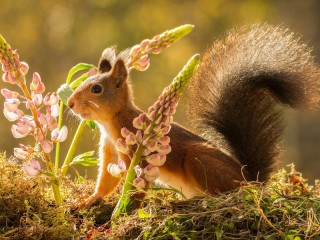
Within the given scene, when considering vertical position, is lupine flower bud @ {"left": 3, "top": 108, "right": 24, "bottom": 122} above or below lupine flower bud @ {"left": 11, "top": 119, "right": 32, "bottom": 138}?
above

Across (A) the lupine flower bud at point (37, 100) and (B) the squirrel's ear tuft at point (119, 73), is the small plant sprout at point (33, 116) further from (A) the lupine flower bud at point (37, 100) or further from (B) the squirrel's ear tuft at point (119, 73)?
(B) the squirrel's ear tuft at point (119, 73)

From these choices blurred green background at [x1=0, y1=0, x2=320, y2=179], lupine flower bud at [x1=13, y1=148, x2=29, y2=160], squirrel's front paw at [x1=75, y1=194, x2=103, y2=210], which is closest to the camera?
lupine flower bud at [x1=13, y1=148, x2=29, y2=160]

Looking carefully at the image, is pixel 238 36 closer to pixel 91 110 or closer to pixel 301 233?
pixel 91 110

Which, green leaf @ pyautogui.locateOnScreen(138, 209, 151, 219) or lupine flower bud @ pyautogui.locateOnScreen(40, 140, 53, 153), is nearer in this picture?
green leaf @ pyautogui.locateOnScreen(138, 209, 151, 219)

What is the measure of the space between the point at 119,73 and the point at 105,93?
73 millimetres

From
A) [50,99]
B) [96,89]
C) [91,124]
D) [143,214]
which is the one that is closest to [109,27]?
[91,124]

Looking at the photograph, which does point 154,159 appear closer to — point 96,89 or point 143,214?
point 143,214

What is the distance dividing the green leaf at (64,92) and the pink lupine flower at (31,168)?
0.34m

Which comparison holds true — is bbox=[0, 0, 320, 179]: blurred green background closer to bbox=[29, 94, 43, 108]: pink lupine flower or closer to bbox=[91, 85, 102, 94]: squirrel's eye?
bbox=[91, 85, 102, 94]: squirrel's eye

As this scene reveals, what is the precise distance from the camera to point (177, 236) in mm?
1557

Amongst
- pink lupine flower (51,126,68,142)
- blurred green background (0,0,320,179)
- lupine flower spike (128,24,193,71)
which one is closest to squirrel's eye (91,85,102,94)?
lupine flower spike (128,24,193,71)

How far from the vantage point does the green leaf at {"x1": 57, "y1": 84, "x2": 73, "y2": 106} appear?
2.03 m

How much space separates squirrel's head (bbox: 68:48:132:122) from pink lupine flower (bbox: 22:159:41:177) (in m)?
0.30

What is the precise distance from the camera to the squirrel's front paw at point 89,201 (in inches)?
75.6
